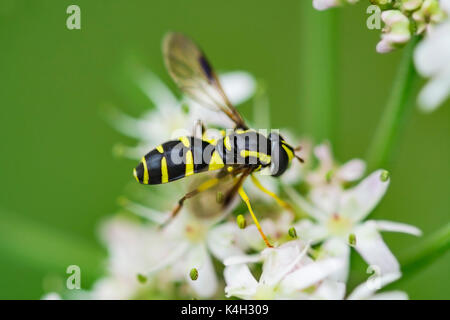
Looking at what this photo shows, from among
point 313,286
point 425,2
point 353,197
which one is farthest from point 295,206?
point 425,2

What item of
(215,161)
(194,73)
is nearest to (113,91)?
(194,73)

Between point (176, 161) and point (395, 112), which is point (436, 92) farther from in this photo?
point (176, 161)

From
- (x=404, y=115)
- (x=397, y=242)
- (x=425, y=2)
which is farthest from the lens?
(x=397, y=242)

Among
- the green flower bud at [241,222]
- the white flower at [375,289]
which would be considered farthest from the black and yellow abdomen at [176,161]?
the white flower at [375,289]

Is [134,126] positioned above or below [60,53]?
below

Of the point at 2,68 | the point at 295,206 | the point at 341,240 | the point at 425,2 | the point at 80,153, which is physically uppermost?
the point at 2,68

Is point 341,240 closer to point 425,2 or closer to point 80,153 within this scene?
point 425,2

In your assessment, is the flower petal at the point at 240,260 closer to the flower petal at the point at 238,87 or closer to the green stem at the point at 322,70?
the green stem at the point at 322,70
